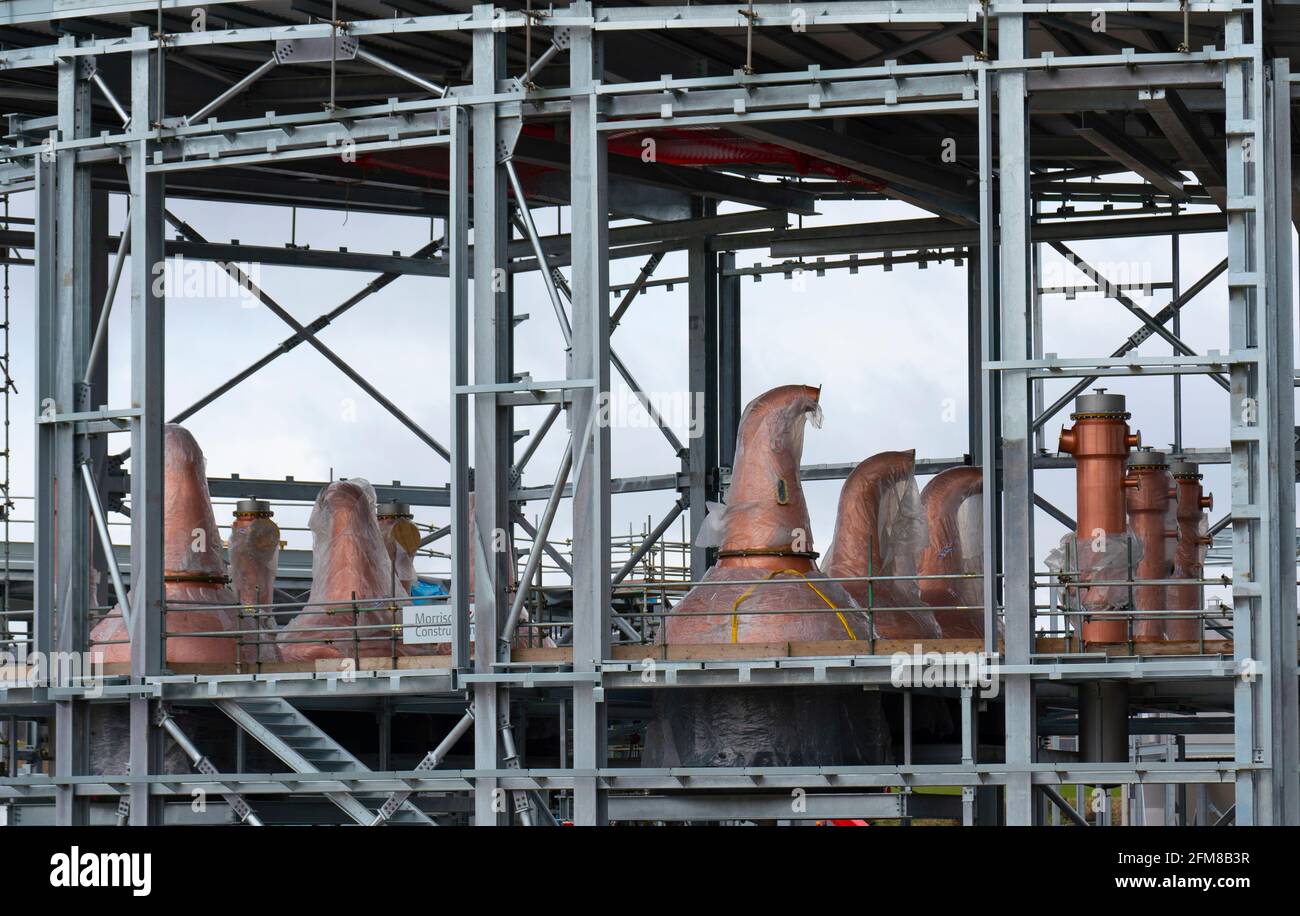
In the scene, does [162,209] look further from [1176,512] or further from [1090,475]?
[1176,512]

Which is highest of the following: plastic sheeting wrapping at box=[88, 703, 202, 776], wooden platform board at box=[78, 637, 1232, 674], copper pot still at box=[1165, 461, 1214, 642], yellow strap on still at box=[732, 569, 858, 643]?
copper pot still at box=[1165, 461, 1214, 642]

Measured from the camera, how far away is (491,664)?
68.0 feet

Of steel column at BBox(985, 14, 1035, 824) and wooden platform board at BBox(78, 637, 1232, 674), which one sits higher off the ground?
steel column at BBox(985, 14, 1035, 824)

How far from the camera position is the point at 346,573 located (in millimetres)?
26703

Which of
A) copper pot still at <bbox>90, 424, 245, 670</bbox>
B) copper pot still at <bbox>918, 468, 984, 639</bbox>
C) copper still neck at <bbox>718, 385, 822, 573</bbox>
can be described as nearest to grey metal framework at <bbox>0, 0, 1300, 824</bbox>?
copper pot still at <bbox>90, 424, 245, 670</bbox>

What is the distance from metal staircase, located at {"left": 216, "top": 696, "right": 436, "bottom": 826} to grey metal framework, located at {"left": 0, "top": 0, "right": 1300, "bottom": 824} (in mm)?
51

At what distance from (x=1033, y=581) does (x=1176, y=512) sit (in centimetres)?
797

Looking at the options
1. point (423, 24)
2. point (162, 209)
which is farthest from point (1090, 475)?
point (162, 209)

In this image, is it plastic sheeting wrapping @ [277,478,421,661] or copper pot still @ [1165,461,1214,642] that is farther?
copper pot still @ [1165,461,1214,642]

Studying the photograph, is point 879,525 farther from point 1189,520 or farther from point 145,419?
point 145,419

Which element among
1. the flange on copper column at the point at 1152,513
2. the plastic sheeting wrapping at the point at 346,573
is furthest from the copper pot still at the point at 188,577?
the flange on copper column at the point at 1152,513

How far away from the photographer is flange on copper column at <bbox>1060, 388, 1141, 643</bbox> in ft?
74.3

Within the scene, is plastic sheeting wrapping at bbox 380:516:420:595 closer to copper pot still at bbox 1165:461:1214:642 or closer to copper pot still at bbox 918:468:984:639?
copper pot still at bbox 918:468:984:639

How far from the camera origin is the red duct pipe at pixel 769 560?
21484mm
